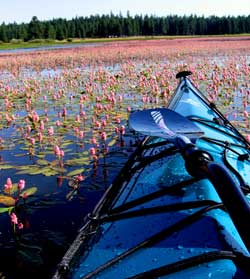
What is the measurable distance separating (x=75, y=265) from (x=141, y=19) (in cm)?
11786

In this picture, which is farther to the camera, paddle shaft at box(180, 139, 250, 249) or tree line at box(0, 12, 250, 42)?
tree line at box(0, 12, 250, 42)

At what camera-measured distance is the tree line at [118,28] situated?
9106 centimetres

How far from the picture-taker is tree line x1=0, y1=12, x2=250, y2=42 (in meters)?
91.1

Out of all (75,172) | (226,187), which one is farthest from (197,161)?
(75,172)

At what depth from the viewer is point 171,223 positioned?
7.66 feet

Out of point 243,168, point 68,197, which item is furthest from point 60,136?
point 243,168

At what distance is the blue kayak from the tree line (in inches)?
3547

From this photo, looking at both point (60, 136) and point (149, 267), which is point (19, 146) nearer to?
point (60, 136)

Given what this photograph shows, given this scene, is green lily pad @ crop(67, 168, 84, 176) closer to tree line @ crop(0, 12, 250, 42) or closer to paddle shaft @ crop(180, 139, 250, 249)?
paddle shaft @ crop(180, 139, 250, 249)

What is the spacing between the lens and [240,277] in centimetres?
180

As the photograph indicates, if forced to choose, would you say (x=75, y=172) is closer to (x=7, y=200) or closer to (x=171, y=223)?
(x=7, y=200)

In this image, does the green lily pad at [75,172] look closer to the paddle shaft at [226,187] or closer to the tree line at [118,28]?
the paddle shaft at [226,187]

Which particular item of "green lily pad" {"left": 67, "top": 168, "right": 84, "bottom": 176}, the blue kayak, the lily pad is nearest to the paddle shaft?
the blue kayak

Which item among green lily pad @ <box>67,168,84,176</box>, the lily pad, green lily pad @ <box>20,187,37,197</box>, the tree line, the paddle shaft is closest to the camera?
the paddle shaft
